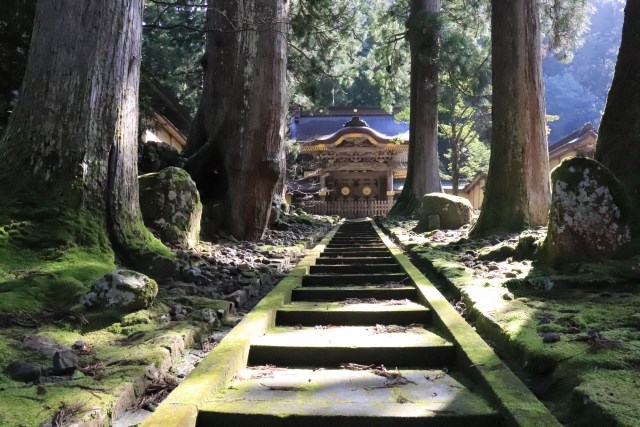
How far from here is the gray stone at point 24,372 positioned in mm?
2078

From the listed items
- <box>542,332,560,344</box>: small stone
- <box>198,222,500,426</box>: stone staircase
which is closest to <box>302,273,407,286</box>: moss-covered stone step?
<box>198,222,500,426</box>: stone staircase

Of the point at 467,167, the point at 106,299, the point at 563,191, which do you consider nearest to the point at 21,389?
the point at 106,299

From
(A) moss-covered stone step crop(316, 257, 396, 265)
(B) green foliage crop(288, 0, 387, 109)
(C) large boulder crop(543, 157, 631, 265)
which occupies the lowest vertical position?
(A) moss-covered stone step crop(316, 257, 396, 265)

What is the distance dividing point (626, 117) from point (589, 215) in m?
1.23

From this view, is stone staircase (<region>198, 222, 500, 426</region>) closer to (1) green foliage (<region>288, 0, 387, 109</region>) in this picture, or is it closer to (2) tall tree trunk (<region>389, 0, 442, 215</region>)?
(1) green foliage (<region>288, 0, 387, 109</region>)

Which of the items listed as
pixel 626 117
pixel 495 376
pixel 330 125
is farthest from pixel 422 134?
pixel 330 125

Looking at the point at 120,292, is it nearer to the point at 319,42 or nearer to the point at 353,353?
the point at 353,353

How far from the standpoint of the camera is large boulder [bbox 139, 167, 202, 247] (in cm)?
526

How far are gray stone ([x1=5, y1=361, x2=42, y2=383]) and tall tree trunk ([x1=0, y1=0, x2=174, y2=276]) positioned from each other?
1591 millimetres

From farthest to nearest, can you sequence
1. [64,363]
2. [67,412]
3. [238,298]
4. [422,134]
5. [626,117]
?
[422,134], [626,117], [238,298], [64,363], [67,412]

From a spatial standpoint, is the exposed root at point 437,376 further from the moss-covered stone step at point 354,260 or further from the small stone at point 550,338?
the moss-covered stone step at point 354,260

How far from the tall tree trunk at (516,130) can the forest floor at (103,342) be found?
14.3 ft

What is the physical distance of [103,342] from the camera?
106 inches

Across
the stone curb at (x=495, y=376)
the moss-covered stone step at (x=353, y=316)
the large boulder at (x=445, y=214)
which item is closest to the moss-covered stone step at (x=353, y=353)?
the stone curb at (x=495, y=376)
